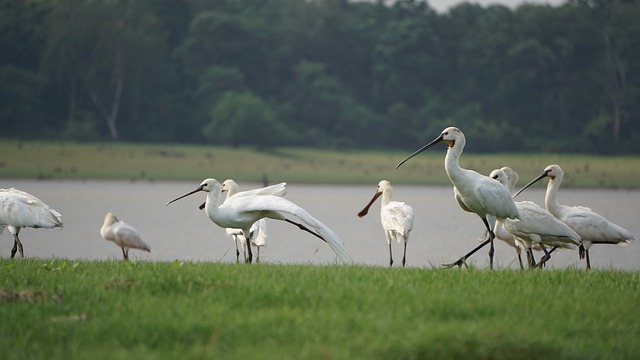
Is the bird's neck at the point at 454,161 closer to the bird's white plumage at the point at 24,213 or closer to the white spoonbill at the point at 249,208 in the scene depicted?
the white spoonbill at the point at 249,208

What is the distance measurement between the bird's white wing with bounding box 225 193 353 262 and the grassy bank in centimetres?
3268

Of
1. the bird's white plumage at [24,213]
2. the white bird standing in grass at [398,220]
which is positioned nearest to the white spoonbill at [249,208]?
the bird's white plumage at [24,213]

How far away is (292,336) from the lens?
8.02 m

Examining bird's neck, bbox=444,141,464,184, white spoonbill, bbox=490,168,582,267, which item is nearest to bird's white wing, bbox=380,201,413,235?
white spoonbill, bbox=490,168,582,267

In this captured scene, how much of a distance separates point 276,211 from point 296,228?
18.3m

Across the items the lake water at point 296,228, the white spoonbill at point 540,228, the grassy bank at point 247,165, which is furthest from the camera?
the grassy bank at point 247,165

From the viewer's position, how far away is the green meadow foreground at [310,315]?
25.7ft

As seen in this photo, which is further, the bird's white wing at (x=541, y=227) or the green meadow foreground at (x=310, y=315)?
the bird's white wing at (x=541, y=227)

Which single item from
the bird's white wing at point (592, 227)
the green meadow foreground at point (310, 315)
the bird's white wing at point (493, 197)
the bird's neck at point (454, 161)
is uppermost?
the bird's neck at point (454, 161)

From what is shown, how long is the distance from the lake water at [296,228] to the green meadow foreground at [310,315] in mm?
2392

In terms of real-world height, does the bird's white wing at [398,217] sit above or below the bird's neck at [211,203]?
below

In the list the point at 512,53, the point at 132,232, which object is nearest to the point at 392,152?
the point at 512,53

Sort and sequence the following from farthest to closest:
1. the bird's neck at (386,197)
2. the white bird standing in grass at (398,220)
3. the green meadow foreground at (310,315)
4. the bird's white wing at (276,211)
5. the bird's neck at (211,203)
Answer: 1. the bird's neck at (386,197)
2. the white bird standing in grass at (398,220)
3. the bird's neck at (211,203)
4. the bird's white wing at (276,211)
5. the green meadow foreground at (310,315)

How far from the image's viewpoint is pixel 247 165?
2051 inches
